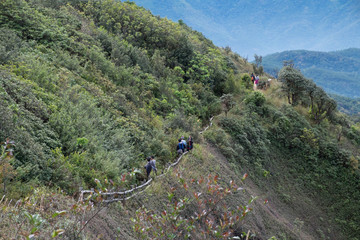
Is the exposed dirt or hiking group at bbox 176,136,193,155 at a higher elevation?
hiking group at bbox 176,136,193,155

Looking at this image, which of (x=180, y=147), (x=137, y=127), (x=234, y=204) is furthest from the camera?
(x=180, y=147)

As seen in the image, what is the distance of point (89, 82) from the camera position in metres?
13.9

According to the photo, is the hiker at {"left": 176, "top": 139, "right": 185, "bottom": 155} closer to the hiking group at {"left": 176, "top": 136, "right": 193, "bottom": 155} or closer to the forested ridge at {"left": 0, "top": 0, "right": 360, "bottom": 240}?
the hiking group at {"left": 176, "top": 136, "right": 193, "bottom": 155}

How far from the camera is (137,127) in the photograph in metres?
12.5

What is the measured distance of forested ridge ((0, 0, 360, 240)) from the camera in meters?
6.51

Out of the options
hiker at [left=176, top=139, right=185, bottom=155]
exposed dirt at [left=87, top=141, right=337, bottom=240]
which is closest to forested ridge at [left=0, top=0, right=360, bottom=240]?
exposed dirt at [left=87, top=141, right=337, bottom=240]

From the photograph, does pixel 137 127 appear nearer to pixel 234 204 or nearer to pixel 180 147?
pixel 180 147

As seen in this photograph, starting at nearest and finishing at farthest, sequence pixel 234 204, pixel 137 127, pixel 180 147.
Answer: pixel 234 204
pixel 137 127
pixel 180 147

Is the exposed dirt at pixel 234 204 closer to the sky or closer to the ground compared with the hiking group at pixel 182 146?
closer to the ground

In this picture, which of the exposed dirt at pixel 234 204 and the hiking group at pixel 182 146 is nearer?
the exposed dirt at pixel 234 204

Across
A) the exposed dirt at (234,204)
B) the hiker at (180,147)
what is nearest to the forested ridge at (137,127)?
the exposed dirt at (234,204)

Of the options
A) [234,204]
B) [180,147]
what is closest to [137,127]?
[180,147]

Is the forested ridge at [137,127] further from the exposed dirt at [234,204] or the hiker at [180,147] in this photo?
the hiker at [180,147]

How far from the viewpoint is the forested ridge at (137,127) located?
21.4 ft
